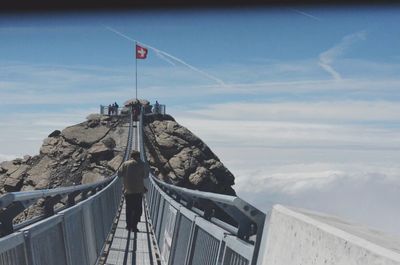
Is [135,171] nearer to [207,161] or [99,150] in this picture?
[99,150]

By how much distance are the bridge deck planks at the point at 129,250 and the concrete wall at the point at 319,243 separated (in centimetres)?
936

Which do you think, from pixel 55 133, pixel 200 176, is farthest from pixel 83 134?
pixel 200 176

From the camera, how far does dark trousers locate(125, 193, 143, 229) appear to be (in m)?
15.7

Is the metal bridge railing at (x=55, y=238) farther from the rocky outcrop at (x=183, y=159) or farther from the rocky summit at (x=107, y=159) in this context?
the rocky outcrop at (x=183, y=159)

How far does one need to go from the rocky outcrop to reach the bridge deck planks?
49191 millimetres

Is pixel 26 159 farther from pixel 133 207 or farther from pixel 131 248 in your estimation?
pixel 131 248

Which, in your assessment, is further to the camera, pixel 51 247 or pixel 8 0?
pixel 8 0

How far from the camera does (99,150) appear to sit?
2805 inches

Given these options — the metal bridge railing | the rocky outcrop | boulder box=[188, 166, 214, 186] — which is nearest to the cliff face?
the rocky outcrop

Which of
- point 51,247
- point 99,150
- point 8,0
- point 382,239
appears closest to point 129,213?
point 8,0

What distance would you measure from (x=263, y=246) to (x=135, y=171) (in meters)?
11.4

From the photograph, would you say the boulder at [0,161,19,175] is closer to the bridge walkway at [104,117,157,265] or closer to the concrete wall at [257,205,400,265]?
the bridge walkway at [104,117,157,265]

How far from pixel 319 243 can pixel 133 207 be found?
13108 millimetres

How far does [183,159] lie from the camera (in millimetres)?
74125
